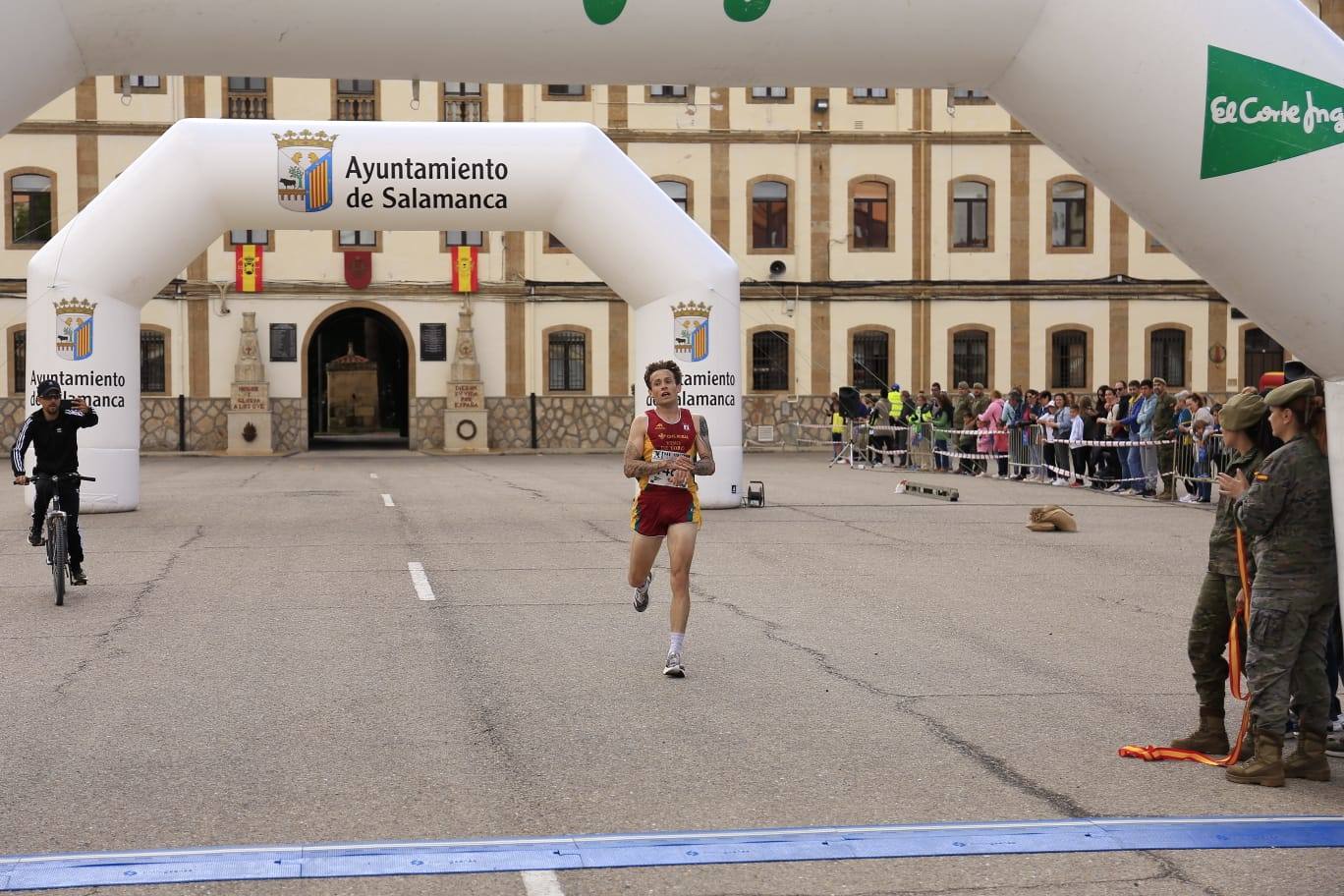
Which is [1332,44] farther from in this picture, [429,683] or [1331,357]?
[429,683]

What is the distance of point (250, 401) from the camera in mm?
41688

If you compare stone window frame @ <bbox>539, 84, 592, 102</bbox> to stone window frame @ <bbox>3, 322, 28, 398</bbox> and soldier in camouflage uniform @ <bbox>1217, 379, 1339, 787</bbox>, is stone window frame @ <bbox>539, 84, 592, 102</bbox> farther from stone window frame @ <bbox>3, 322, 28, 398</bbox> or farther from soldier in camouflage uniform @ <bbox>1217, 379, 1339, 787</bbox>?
soldier in camouflage uniform @ <bbox>1217, 379, 1339, 787</bbox>

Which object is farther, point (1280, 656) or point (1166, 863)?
point (1280, 656)

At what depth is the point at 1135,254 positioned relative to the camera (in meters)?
44.4

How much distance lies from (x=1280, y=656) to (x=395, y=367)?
194 feet

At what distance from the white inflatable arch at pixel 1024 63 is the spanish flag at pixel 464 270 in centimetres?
3430

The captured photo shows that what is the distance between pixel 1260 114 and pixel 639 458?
3941 mm

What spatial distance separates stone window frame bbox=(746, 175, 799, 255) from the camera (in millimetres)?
43906

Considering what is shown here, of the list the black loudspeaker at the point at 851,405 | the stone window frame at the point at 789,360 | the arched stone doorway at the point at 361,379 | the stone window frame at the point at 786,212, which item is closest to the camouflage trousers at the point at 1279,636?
the black loudspeaker at the point at 851,405

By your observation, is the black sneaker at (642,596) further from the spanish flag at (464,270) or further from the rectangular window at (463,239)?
the rectangular window at (463,239)

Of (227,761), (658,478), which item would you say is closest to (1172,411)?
(658,478)

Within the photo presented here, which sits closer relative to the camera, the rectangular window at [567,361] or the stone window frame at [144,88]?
the stone window frame at [144,88]

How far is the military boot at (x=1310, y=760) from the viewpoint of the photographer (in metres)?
6.55

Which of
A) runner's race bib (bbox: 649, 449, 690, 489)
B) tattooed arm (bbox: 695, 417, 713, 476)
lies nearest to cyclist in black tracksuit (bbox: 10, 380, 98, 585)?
runner's race bib (bbox: 649, 449, 690, 489)
